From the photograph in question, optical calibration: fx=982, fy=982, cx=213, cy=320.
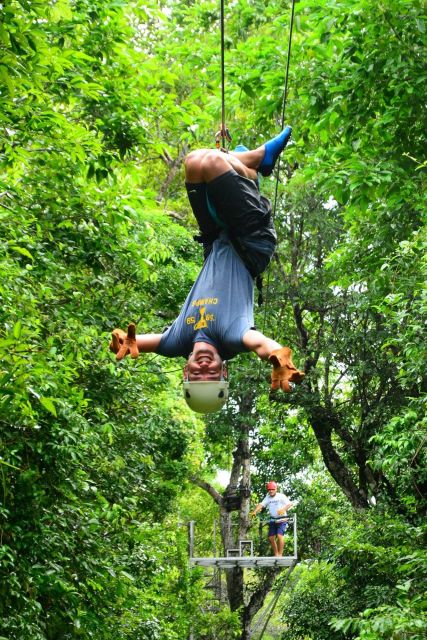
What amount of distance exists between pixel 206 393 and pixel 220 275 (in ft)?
1.59

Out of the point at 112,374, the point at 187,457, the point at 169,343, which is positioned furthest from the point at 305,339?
the point at 169,343

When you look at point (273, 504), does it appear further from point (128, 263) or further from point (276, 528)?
point (128, 263)

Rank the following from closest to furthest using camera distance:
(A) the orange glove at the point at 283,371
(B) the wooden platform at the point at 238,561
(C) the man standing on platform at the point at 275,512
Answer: (A) the orange glove at the point at 283,371 → (B) the wooden platform at the point at 238,561 → (C) the man standing on platform at the point at 275,512

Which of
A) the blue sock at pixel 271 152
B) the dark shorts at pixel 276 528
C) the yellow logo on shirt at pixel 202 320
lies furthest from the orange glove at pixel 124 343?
the dark shorts at pixel 276 528

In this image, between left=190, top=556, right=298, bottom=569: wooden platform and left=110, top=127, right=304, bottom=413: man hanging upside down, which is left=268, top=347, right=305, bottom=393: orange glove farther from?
left=190, top=556, right=298, bottom=569: wooden platform

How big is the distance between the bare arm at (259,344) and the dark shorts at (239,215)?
0.50 meters

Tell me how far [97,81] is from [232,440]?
10.6m

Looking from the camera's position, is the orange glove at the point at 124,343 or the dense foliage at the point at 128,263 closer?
the orange glove at the point at 124,343

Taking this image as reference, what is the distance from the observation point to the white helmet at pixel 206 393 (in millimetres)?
3490

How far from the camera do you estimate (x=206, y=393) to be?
11.5 ft

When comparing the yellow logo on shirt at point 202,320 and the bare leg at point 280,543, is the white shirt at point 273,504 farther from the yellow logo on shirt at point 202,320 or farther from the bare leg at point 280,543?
the yellow logo on shirt at point 202,320

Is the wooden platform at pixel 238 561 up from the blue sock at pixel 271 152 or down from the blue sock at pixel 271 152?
down

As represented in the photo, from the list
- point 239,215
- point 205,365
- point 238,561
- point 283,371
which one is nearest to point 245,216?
point 239,215

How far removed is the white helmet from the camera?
349 cm
